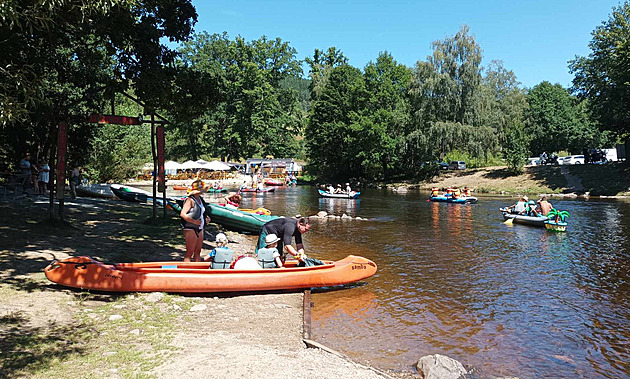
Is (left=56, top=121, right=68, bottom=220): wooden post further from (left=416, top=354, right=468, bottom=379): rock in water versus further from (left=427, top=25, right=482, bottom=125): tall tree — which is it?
(left=427, top=25, right=482, bottom=125): tall tree

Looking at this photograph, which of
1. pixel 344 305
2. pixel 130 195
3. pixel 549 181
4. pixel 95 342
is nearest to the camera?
pixel 95 342

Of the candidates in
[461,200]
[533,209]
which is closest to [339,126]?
[461,200]

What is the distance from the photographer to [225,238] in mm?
10102

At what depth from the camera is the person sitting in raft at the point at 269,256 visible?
32.3ft

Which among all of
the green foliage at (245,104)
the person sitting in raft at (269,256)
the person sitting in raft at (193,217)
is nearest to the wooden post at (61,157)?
the person sitting in raft at (193,217)

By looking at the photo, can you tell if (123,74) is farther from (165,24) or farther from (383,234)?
(383,234)

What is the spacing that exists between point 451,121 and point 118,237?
42894 millimetres

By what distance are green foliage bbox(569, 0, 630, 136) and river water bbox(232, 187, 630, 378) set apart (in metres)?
23.2

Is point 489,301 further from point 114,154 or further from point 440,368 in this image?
point 114,154

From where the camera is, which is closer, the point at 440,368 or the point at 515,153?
the point at 440,368

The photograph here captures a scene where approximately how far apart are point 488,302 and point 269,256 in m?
5.33

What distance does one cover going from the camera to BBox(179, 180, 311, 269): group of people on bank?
30.7 ft

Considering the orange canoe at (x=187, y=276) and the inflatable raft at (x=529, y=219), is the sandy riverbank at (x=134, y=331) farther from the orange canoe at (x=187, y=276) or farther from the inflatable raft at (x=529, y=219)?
the inflatable raft at (x=529, y=219)

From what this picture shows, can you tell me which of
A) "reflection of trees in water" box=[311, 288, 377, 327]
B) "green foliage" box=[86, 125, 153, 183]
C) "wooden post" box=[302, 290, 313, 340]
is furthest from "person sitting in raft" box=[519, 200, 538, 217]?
"green foliage" box=[86, 125, 153, 183]
